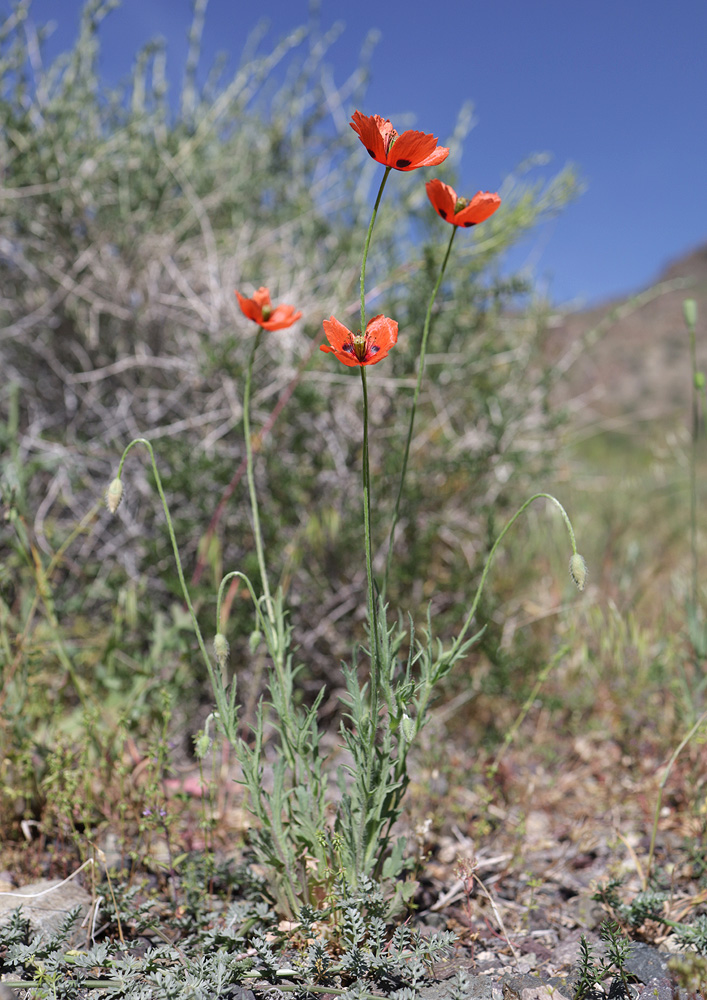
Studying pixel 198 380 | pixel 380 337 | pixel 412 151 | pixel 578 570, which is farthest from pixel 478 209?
pixel 198 380

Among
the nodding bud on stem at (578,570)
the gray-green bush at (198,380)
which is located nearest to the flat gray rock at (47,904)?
the gray-green bush at (198,380)

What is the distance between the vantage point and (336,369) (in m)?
2.50

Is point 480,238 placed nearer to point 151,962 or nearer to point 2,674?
point 2,674

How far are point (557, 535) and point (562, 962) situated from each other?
1.93 m

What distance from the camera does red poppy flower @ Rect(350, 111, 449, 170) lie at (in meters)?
1.03

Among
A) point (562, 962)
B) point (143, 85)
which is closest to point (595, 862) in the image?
point (562, 962)

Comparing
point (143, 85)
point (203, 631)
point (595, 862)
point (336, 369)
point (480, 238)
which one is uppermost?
point (143, 85)

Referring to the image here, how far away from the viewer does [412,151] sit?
1.08m

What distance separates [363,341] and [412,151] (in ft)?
1.14

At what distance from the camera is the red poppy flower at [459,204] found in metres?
1.20

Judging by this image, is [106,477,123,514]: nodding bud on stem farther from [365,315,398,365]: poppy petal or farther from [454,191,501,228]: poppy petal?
[454,191,501,228]: poppy petal

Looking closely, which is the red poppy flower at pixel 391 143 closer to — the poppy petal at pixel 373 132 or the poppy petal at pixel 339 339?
the poppy petal at pixel 373 132

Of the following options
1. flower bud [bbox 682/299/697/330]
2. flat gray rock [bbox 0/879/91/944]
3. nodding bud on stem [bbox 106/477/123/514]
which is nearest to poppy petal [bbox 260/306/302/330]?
nodding bud on stem [bbox 106/477/123/514]

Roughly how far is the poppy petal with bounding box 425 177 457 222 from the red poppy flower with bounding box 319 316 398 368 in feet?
0.97
